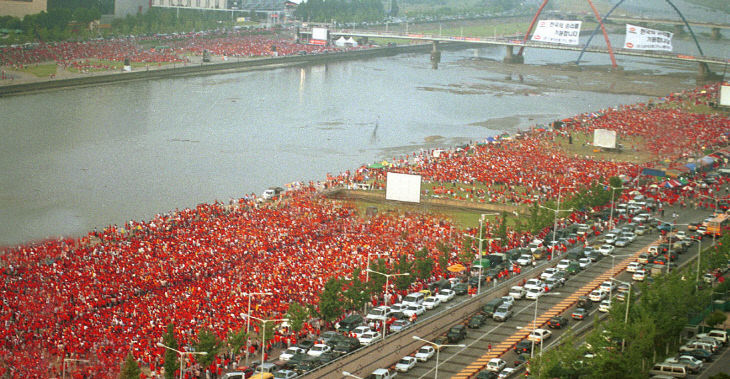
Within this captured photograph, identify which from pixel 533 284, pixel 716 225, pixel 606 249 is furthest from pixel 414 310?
pixel 716 225

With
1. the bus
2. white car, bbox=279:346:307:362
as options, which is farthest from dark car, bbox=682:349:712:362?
the bus

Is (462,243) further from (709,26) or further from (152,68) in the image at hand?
(709,26)

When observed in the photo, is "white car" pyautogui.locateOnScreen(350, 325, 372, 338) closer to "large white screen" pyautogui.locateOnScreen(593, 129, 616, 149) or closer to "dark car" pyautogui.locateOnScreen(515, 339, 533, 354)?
"dark car" pyautogui.locateOnScreen(515, 339, 533, 354)

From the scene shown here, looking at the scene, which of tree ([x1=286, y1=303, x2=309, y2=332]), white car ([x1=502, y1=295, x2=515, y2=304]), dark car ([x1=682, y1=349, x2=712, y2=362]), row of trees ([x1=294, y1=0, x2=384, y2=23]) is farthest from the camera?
row of trees ([x1=294, y1=0, x2=384, y2=23])

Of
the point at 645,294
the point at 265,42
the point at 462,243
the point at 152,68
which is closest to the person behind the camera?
the point at 645,294

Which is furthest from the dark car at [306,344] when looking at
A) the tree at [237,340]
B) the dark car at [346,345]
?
the tree at [237,340]

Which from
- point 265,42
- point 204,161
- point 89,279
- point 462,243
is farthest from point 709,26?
point 89,279

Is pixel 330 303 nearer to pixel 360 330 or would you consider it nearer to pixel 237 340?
pixel 360 330
